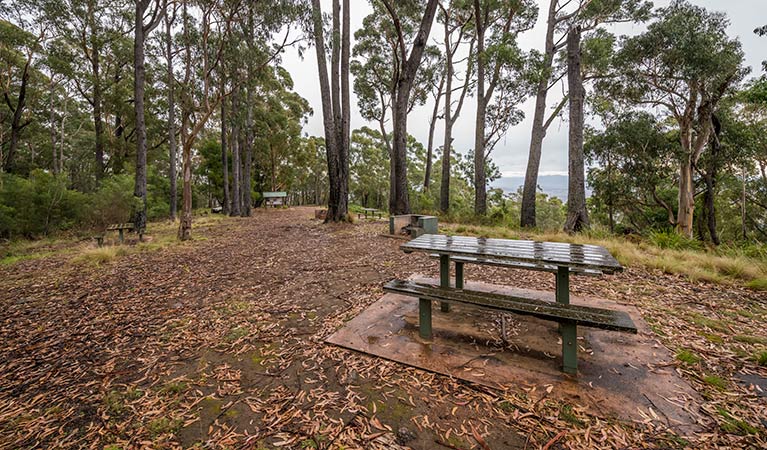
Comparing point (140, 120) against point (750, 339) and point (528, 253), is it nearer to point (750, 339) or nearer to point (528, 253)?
point (528, 253)

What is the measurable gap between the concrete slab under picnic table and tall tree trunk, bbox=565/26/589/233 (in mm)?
6438

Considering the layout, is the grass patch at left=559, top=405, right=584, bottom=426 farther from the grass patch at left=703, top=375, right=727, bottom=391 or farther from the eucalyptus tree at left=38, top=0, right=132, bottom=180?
the eucalyptus tree at left=38, top=0, right=132, bottom=180

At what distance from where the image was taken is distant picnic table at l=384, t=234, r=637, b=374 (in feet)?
6.11

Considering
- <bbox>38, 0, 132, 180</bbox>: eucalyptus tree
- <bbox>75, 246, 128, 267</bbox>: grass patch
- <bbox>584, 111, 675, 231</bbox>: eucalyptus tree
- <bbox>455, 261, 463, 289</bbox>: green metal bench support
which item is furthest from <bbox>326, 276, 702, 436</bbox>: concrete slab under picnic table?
<bbox>38, 0, 132, 180</bbox>: eucalyptus tree

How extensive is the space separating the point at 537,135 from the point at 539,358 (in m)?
10.2

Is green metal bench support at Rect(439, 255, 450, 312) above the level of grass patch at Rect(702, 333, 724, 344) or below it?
above

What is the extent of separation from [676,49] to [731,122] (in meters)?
3.87

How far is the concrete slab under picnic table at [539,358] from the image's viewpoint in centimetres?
169

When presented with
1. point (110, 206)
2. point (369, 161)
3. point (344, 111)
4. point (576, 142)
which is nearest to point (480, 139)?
point (576, 142)

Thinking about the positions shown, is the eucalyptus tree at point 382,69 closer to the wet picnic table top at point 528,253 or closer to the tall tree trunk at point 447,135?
the tall tree trunk at point 447,135

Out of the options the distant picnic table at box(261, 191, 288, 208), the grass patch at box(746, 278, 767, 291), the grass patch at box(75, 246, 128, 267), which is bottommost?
the grass patch at box(746, 278, 767, 291)

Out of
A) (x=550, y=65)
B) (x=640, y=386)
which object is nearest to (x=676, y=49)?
(x=550, y=65)

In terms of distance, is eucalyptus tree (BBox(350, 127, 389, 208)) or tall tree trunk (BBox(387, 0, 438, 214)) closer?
tall tree trunk (BBox(387, 0, 438, 214))

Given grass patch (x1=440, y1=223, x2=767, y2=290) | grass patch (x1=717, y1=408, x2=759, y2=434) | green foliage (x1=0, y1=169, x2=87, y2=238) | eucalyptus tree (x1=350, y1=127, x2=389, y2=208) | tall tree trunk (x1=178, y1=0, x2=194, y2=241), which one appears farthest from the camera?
eucalyptus tree (x1=350, y1=127, x2=389, y2=208)
